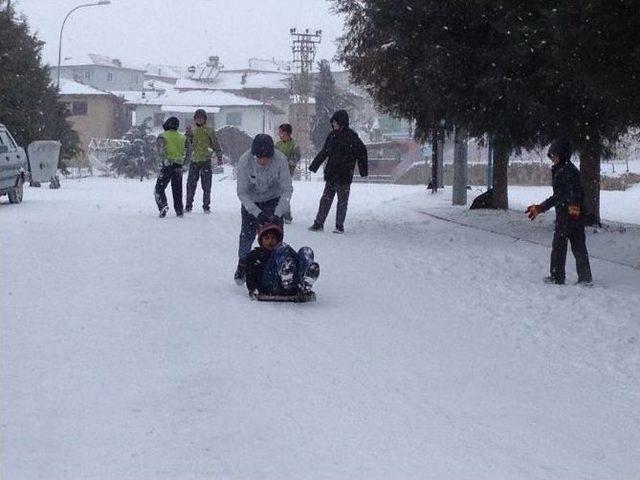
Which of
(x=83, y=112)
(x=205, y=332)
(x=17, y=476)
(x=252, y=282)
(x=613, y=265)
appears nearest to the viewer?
(x=17, y=476)

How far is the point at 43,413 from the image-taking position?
6.16 meters

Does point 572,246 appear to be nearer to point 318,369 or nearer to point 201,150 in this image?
point 318,369

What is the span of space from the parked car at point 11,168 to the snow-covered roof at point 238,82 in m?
90.1

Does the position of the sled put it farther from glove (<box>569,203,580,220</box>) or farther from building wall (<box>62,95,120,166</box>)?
building wall (<box>62,95,120,166</box>)

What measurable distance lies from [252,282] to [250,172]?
132 cm

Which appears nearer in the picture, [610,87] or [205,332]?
[205,332]

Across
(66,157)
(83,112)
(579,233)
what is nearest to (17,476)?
(579,233)

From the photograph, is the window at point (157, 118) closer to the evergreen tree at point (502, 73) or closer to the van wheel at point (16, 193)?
the van wheel at point (16, 193)

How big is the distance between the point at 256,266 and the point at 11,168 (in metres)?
14.2

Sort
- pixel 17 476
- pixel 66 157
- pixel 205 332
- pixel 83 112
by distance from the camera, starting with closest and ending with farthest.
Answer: pixel 17 476 < pixel 205 332 < pixel 66 157 < pixel 83 112

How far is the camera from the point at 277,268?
10078 millimetres

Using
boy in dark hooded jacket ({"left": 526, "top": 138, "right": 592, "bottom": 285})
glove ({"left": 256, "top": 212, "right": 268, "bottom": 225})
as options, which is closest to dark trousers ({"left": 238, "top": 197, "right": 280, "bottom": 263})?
glove ({"left": 256, "top": 212, "right": 268, "bottom": 225})

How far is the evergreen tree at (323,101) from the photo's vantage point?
8444cm

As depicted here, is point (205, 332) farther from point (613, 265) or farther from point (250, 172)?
point (613, 265)
